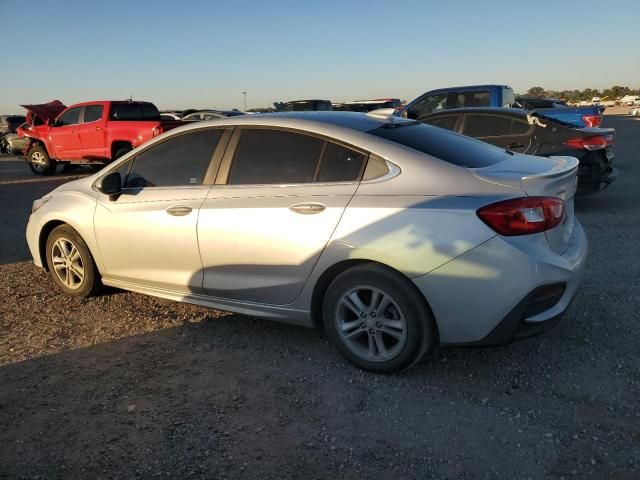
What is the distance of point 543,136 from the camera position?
24.6ft

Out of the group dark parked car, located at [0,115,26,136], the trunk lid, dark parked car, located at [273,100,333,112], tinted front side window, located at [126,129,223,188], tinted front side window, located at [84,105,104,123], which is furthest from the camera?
dark parked car, located at [0,115,26,136]

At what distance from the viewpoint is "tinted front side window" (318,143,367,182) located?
3252 mm

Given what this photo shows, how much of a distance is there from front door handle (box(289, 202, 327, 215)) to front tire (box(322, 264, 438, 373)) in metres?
0.42

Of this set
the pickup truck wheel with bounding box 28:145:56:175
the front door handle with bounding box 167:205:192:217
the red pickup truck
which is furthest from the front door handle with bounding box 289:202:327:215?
the pickup truck wheel with bounding box 28:145:56:175

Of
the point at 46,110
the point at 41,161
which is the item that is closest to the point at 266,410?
the point at 41,161

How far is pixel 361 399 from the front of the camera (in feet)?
9.86

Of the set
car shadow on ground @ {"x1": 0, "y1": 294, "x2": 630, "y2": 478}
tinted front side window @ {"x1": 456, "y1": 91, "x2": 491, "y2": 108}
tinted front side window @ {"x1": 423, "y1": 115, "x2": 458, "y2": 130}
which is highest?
tinted front side window @ {"x1": 456, "y1": 91, "x2": 491, "y2": 108}

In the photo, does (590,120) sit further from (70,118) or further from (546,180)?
(70,118)

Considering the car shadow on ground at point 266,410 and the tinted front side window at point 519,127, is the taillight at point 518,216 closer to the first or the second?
the car shadow on ground at point 266,410

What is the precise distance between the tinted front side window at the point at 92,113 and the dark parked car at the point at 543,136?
28.9ft

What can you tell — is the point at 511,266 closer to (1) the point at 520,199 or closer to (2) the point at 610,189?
(1) the point at 520,199

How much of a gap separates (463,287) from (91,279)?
126 inches

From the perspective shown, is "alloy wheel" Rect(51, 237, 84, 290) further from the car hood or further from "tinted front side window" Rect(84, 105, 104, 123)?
the car hood

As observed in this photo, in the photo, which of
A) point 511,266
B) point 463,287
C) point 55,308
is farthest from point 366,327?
point 55,308
